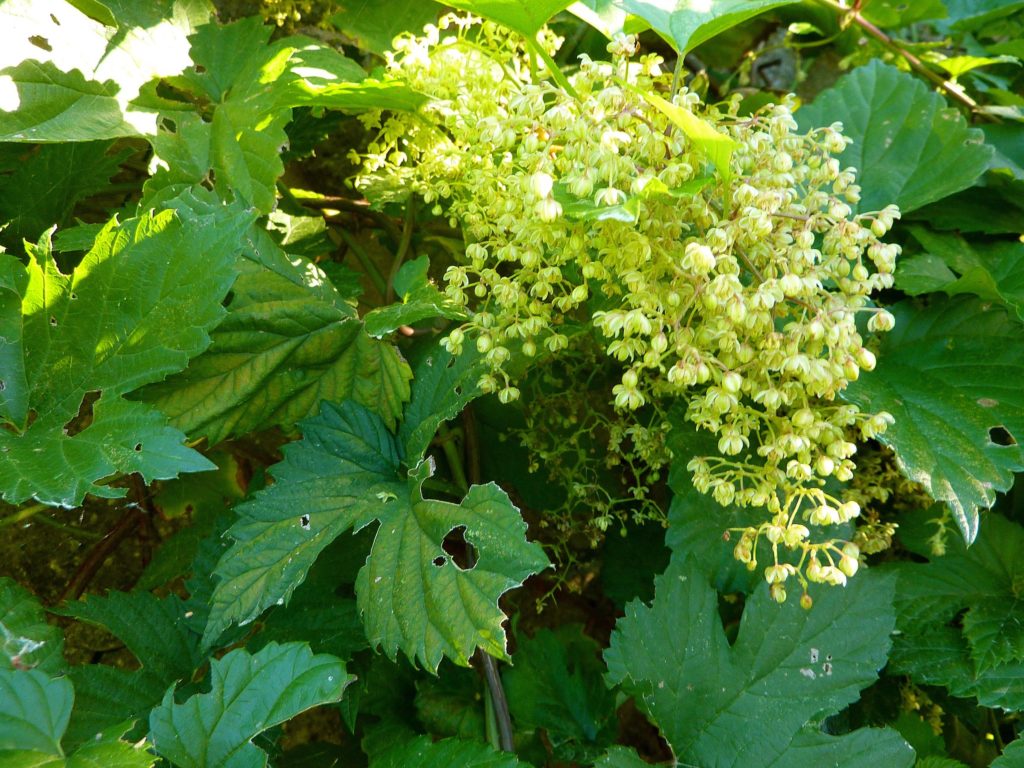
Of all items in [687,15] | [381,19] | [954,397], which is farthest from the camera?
[381,19]

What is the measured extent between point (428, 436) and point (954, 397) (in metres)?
0.71

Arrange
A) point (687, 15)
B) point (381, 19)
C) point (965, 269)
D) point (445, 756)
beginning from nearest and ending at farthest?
point (687, 15) < point (445, 756) < point (965, 269) < point (381, 19)

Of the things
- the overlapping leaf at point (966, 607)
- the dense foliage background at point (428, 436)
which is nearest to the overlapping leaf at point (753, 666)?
the dense foliage background at point (428, 436)

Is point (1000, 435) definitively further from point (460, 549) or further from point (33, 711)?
point (33, 711)

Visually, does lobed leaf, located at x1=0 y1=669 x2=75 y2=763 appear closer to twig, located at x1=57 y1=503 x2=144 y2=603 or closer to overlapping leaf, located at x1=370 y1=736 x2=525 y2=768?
overlapping leaf, located at x1=370 y1=736 x2=525 y2=768

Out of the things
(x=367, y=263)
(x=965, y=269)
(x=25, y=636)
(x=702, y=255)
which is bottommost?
(x=25, y=636)

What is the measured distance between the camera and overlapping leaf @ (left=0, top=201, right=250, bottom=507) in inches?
40.2

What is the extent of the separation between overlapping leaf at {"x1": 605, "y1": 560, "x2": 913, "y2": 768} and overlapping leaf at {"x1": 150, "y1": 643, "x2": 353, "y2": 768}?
42 cm

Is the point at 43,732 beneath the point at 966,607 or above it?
above

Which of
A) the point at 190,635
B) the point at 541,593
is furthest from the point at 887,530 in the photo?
the point at 190,635

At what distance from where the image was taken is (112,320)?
1.06 metres

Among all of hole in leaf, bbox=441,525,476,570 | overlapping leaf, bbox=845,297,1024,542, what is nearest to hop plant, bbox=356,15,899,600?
overlapping leaf, bbox=845,297,1024,542

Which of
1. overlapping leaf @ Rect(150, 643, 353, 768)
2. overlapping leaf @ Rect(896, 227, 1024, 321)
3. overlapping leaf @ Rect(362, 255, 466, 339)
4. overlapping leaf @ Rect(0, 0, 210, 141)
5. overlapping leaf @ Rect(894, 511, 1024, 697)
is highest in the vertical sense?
overlapping leaf @ Rect(0, 0, 210, 141)

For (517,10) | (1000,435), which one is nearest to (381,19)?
(517,10)
